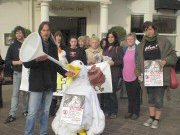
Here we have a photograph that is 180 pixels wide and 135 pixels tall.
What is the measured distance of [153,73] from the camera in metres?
7.32

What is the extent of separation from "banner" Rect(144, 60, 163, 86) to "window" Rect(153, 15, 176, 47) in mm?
11242

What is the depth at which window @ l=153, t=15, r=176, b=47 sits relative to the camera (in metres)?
18.4

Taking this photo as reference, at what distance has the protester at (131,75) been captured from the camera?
802 cm

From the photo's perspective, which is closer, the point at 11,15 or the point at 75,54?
the point at 75,54

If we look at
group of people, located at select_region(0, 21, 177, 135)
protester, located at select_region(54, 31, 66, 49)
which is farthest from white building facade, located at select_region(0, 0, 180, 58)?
group of people, located at select_region(0, 21, 177, 135)

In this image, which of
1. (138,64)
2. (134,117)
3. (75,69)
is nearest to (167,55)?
(138,64)

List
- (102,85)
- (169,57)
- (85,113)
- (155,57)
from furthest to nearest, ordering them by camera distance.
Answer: (102,85), (155,57), (169,57), (85,113)

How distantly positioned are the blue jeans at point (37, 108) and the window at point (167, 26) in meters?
12.9

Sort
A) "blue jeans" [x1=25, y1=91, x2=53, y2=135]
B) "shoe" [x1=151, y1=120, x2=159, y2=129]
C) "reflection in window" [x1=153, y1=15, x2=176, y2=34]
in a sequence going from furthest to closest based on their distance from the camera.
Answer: "reflection in window" [x1=153, y1=15, x2=176, y2=34] < "shoe" [x1=151, y1=120, x2=159, y2=129] < "blue jeans" [x1=25, y1=91, x2=53, y2=135]

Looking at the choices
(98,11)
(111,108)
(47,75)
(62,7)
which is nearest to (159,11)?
(98,11)

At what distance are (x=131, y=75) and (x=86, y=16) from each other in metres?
9.89

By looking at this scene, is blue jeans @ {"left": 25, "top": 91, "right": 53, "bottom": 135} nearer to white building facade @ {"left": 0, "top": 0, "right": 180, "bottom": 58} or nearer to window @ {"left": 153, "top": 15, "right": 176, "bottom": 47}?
white building facade @ {"left": 0, "top": 0, "right": 180, "bottom": 58}

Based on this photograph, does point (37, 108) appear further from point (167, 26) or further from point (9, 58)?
point (167, 26)

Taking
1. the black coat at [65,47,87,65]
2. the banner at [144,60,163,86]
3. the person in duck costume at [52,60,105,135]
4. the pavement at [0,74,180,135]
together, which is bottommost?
the pavement at [0,74,180,135]
